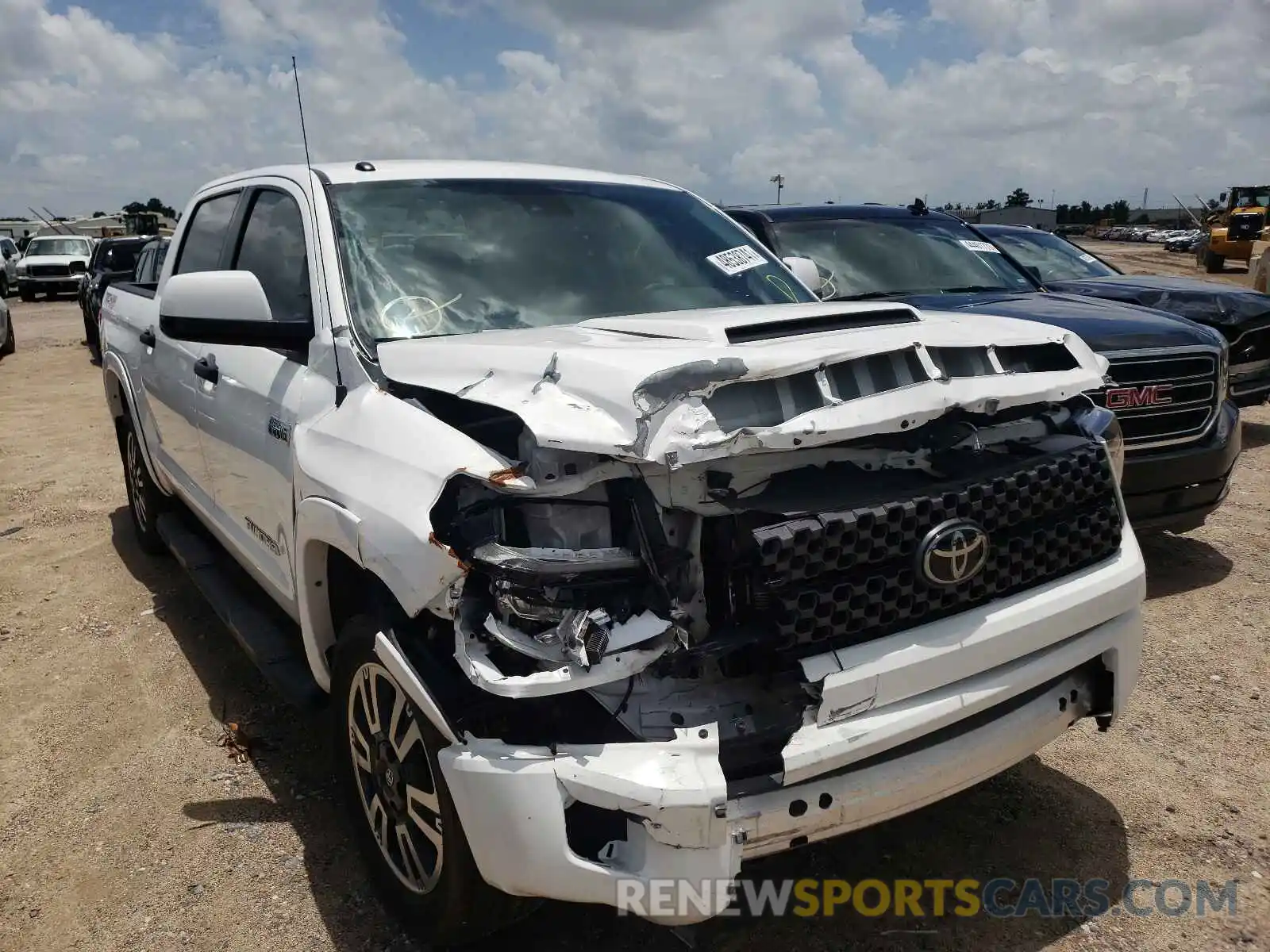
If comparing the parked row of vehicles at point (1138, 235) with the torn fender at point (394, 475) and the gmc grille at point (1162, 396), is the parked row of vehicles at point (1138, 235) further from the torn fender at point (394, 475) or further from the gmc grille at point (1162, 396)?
the torn fender at point (394, 475)

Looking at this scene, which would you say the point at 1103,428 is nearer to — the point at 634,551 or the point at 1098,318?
the point at 634,551

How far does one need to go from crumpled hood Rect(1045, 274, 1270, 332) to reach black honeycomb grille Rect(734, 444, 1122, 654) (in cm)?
500

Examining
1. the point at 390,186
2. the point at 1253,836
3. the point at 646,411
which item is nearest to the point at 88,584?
the point at 390,186

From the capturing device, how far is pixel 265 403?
3082mm

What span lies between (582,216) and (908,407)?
5.62ft

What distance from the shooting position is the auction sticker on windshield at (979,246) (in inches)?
258

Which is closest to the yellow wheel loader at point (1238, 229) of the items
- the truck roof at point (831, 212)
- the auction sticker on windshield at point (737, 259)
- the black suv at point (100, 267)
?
the truck roof at point (831, 212)

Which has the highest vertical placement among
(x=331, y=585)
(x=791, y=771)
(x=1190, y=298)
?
(x=1190, y=298)

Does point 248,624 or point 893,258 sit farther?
point 893,258

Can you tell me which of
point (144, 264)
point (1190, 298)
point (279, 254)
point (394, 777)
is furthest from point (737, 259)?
point (144, 264)

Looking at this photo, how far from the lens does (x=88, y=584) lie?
5.34 meters

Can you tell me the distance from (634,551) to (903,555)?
0.59 m

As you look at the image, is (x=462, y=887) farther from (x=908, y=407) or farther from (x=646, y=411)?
(x=908, y=407)

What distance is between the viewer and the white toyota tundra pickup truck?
1924 mm
